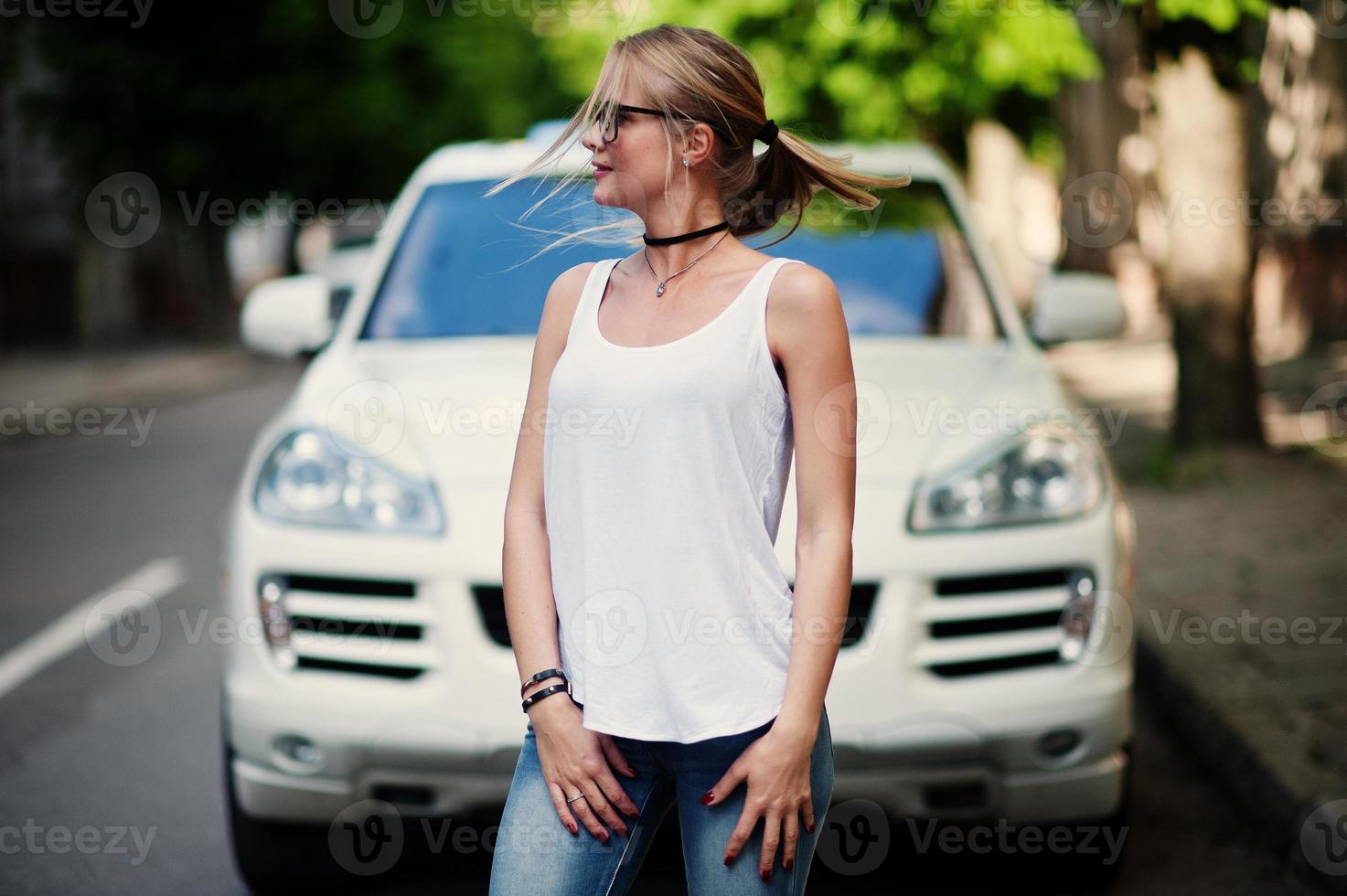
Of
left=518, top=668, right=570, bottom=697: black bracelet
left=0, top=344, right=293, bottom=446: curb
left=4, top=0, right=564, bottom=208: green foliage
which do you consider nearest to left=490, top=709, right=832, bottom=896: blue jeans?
left=518, top=668, right=570, bottom=697: black bracelet

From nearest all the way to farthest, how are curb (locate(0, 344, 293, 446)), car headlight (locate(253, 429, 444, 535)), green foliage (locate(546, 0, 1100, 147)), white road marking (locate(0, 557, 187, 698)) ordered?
car headlight (locate(253, 429, 444, 535))
white road marking (locate(0, 557, 187, 698))
green foliage (locate(546, 0, 1100, 147))
curb (locate(0, 344, 293, 446))

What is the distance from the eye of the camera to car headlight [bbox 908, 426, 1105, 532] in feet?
11.2

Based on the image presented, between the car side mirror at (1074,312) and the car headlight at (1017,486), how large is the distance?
1.12 m

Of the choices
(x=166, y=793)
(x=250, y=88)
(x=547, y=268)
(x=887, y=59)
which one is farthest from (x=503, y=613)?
(x=250, y=88)

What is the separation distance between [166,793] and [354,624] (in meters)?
1.63

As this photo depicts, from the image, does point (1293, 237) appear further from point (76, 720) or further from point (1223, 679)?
point (76, 720)

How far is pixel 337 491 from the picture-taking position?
137 inches

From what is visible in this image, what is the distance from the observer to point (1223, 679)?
512 cm

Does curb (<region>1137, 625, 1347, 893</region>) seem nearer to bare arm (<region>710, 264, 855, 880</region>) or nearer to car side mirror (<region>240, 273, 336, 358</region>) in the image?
bare arm (<region>710, 264, 855, 880</region>)

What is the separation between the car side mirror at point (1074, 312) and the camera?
465 centimetres

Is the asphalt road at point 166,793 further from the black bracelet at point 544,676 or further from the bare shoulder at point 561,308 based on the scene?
the bare shoulder at point 561,308

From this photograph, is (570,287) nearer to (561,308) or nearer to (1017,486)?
(561,308)

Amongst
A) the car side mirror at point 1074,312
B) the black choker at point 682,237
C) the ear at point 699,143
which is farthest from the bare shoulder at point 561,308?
the car side mirror at point 1074,312

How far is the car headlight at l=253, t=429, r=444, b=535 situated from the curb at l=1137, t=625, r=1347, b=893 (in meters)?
2.29
